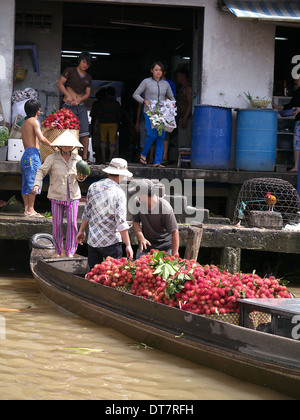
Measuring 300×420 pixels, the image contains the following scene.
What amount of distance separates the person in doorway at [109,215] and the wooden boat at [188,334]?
54 cm

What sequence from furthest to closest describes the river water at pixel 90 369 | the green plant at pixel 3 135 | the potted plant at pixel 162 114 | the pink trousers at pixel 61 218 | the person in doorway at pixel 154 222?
the potted plant at pixel 162 114, the green plant at pixel 3 135, the pink trousers at pixel 61 218, the person in doorway at pixel 154 222, the river water at pixel 90 369

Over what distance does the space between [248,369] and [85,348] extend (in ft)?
6.14

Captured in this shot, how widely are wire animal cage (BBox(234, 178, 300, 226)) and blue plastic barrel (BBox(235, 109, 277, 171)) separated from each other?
0.45m

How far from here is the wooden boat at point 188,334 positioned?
5090 millimetres

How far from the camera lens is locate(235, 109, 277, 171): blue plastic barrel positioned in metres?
11.9

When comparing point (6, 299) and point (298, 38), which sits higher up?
point (298, 38)

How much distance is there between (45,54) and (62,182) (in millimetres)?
5911

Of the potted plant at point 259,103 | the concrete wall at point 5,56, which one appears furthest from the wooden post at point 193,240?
the concrete wall at point 5,56

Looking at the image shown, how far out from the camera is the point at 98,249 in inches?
311

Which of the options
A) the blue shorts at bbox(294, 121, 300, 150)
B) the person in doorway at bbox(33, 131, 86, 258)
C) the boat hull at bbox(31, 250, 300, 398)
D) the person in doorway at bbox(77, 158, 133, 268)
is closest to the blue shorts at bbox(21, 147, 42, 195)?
the person in doorway at bbox(33, 131, 86, 258)

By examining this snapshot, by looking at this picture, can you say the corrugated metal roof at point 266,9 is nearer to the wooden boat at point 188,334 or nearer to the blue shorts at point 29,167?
the blue shorts at point 29,167

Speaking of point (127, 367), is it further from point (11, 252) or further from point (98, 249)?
point (11, 252)

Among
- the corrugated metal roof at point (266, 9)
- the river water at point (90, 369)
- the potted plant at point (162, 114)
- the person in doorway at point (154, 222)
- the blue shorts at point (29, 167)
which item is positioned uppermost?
the corrugated metal roof at point (266, 9)

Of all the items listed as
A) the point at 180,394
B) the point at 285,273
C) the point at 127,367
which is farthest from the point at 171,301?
the point at 285,273
